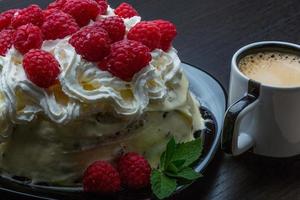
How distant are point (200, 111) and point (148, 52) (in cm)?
21

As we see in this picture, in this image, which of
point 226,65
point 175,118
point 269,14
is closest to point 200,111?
point 175,118

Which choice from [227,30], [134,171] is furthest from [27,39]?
[227,30]

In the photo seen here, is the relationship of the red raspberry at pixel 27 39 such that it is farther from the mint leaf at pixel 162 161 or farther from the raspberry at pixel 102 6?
the mint leaf at pixel 162 161

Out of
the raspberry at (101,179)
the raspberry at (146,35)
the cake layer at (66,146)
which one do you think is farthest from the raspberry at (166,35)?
the raspberry at (101,179)

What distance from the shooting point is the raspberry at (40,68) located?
984 millimetres

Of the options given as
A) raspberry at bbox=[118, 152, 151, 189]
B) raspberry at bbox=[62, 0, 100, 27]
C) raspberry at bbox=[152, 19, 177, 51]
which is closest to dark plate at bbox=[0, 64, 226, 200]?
raspberry at bbox=[118, 152, 151, 189]

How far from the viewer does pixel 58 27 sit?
1081mm

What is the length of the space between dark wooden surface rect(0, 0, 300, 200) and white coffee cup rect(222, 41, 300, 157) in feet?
0.10

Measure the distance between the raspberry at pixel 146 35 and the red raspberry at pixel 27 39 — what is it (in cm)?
16

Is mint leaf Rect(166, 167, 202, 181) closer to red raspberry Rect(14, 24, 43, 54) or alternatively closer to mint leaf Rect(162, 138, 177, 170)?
mint leaf Rect(162, 138, 177, 170)

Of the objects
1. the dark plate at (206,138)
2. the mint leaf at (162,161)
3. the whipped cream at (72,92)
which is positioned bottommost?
the dark plate at (206,138)

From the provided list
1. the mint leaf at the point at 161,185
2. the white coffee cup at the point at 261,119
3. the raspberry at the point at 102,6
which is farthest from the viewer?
the raspberry at the point at 102,6

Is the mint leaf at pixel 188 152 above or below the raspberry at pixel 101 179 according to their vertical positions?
below

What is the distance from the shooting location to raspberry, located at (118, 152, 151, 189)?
3.26 ft
